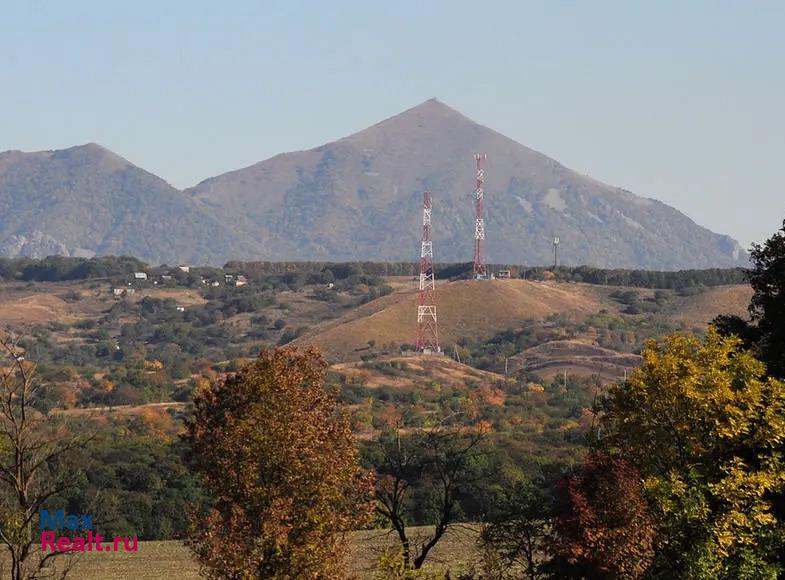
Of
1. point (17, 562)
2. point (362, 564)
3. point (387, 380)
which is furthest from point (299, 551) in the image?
point (387, 380)

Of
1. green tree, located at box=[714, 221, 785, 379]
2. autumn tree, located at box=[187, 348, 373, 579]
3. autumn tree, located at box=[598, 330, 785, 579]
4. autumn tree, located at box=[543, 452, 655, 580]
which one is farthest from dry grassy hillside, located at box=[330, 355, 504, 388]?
autumn tree, located at box=[187, 348, 373, 579]

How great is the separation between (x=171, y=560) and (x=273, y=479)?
1500 inches

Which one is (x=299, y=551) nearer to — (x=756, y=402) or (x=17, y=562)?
(x=17, y=562)

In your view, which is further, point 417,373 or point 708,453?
point 417,373

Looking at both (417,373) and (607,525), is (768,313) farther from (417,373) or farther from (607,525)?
(417,373)

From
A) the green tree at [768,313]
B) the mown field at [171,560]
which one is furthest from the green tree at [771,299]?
the mown field at [171,560]

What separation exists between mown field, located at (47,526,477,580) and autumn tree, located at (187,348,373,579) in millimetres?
24560

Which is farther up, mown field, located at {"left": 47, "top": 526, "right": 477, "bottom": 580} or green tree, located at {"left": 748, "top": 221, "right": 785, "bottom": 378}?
green tree, located at {"left": 748, "top": 221, "right": 785, "bottom": 378}

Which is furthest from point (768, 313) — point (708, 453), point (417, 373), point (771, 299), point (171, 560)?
point (417, 373)

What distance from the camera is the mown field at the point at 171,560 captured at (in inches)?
2557

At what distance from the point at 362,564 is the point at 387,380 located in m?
102

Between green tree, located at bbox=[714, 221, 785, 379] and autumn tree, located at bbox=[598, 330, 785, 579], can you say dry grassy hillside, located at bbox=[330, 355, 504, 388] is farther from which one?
autumn tree, located at bbox=[598, 330, 785, 579]

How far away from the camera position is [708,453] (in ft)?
123

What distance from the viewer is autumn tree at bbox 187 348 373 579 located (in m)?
34.7
